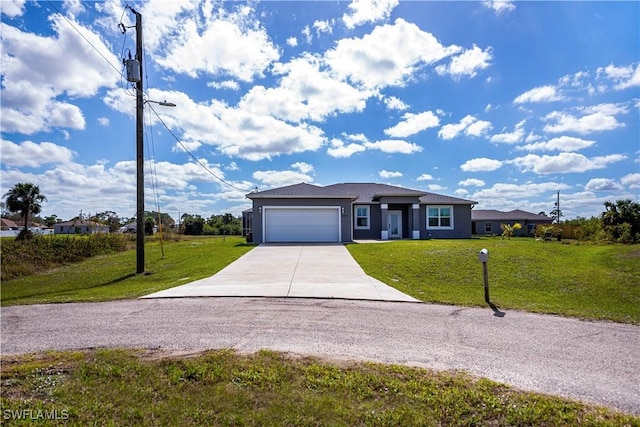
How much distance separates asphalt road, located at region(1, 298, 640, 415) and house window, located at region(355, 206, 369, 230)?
17332 millimetres

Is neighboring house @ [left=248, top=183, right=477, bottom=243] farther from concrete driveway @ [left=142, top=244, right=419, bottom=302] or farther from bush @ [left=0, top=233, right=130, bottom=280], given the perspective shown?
bush @ [left=0, top=233, right=130, bottom=280]

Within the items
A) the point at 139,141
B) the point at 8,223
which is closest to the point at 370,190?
the point at 139,141

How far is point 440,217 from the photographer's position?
2520 cm

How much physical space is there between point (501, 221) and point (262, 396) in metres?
42.2

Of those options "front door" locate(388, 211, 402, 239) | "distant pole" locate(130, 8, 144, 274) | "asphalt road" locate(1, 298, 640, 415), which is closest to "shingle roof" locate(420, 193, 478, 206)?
"front door" locate(388, 211, 402, 239)

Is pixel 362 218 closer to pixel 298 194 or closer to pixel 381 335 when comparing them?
pixel 298 194

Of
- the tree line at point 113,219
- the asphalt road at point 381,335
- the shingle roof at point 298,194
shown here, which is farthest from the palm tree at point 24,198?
the asphalt road at point 381,335

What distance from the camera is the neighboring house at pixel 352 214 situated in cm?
2122

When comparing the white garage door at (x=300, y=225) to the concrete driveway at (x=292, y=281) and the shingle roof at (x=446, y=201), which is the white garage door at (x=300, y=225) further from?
the shingle roof at (x=446, y=201)

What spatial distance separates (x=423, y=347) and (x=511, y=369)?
3.58ft

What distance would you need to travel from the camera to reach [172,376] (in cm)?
376

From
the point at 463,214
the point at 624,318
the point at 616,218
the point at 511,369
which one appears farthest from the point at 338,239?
the point at 616,218

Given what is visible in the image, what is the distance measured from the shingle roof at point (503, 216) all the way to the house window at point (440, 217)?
55.4ft

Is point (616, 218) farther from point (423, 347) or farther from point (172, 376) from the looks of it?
point (172, 376)
